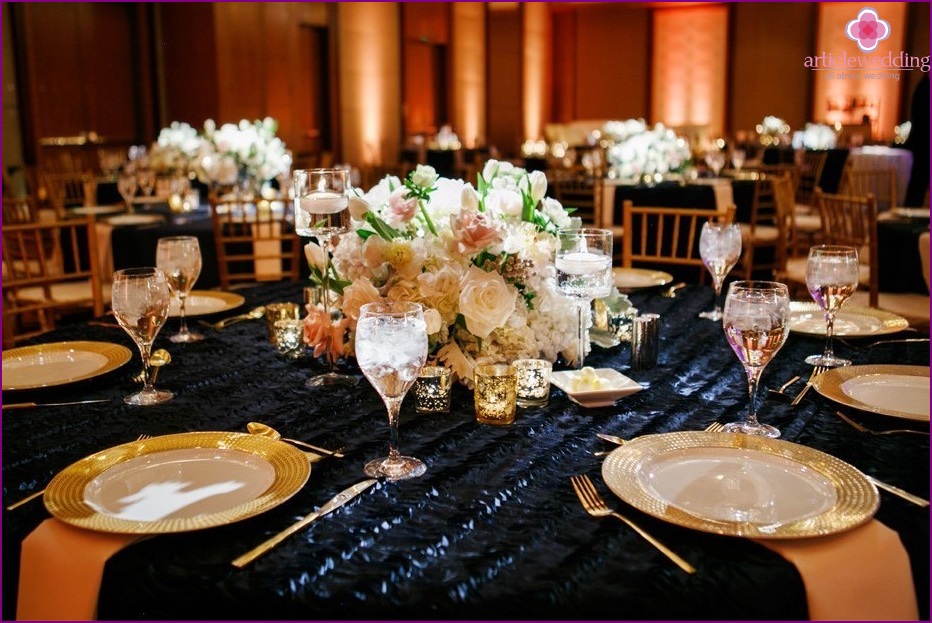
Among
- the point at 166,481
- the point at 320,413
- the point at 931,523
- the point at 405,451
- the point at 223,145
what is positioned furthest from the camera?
the point at 223,145

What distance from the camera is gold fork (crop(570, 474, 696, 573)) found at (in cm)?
88

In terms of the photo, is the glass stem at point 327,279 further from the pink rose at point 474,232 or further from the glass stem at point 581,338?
the glass stem at point 581,338

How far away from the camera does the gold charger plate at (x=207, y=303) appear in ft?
6.72

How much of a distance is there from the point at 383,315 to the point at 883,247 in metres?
3.47

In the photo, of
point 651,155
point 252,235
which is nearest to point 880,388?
point 252,235

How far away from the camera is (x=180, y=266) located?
1879 mm

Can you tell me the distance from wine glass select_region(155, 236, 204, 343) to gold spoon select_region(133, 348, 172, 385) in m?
0.14

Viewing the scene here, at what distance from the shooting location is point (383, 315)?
1.08 m

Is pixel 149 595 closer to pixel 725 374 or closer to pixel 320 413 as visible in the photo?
pixel 320 413

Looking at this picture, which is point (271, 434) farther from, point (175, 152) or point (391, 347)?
point (175, 152)

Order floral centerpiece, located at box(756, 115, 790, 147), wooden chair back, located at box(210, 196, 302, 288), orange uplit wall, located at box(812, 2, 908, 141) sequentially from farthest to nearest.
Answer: orange uplit wall, located at box(812, 2, 908, 141) < floral centerpiece, located at box(756, 115, 790, 147) < wooden chair back, located at box(210, 196, 302, 288)

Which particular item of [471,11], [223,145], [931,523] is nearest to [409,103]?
[471,11]

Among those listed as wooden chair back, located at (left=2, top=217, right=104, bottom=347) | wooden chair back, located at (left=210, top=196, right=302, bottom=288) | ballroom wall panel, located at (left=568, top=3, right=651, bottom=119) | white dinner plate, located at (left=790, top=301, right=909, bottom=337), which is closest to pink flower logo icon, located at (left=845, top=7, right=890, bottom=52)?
ballroom wall panel, located at (left=568, top=3, right=651, bottom=119)

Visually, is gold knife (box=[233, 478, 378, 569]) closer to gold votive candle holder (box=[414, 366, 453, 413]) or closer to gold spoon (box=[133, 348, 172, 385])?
gold votive candle holder (box=[414, 366, 453, 413])
